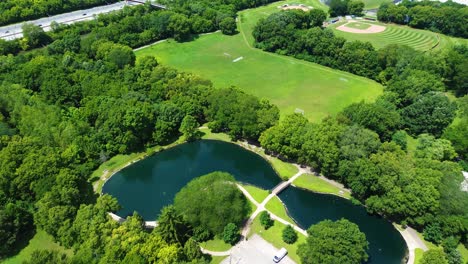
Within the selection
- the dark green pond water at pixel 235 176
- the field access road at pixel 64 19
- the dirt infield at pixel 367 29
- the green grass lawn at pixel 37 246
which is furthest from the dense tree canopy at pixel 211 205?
the dirt infield at pixel 367 29

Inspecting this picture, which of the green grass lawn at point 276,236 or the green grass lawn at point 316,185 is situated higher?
the green grass lawn at point 316,185

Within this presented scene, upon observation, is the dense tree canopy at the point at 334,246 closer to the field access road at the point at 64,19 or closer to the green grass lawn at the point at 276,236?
the green grass lawn at the point at 276,236

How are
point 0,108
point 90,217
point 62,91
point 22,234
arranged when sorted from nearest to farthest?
point 90,217 < point 22,234 < point 0,108 < point 62,91

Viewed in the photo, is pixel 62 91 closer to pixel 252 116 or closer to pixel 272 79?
pixel 252 116

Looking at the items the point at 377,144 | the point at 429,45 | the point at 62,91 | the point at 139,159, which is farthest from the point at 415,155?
the point at 62,91

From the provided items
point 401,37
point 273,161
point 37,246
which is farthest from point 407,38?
point 37,246

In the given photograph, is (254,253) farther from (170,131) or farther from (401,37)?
(401,37)
